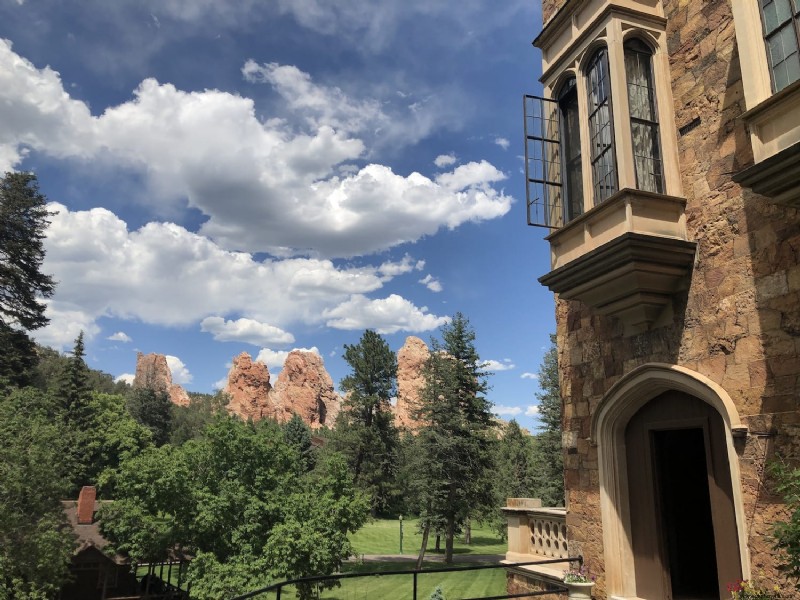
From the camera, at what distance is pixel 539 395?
3544cm

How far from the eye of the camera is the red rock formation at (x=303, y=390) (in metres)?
127

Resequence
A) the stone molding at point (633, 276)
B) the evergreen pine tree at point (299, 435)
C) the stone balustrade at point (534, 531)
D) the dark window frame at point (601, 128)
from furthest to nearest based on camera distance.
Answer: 1. the evergreen pine tree at point (299, 435)
2. the stone balustrade at point (534, 531)
3. the dark window frame at point (601, 128)
4. the stone molding at point (633, 276)

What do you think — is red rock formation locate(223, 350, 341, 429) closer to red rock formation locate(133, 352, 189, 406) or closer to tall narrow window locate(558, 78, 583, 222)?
red rock formation locate(133, 352, 189, 406)

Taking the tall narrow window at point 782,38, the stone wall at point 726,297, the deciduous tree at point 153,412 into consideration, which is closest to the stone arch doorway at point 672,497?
the stone wall at point 726,297

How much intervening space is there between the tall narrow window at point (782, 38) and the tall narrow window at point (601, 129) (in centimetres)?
162

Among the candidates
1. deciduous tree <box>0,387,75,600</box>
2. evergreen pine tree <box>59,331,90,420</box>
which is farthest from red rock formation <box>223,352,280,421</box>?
deciduous tree <box>0,387,75,600</box>

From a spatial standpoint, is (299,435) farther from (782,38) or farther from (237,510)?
(782,38)

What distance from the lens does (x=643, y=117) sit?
6402mm

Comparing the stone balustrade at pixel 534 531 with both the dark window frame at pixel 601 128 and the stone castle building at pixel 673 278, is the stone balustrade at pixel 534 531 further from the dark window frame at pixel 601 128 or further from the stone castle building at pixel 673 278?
the dark window frame at pixel 601 128

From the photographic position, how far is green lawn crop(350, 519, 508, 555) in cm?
4095

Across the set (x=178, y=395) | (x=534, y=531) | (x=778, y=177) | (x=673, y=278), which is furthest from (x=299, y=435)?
(x=178, y=395)

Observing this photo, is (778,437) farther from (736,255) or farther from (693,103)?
(693,103)

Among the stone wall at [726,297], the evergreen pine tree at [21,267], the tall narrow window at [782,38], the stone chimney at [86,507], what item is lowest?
the stone chimney at [86,507]

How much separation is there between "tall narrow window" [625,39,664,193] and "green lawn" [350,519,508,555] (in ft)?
118
